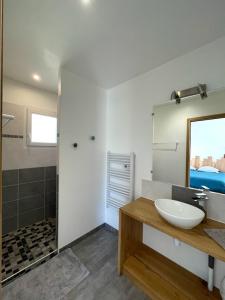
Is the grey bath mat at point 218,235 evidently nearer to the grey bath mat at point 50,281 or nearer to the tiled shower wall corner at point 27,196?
the grey bath mat at point 50,281

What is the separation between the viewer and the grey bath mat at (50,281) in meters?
1.27

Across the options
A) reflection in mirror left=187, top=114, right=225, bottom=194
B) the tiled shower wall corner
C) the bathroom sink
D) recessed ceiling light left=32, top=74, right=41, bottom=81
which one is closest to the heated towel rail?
the bathroom sink

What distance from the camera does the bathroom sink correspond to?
3.59ft

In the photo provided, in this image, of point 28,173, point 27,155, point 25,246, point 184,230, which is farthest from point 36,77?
point 184,230

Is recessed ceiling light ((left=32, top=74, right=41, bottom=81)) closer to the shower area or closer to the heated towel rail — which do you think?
the shower area

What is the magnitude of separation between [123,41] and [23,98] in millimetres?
1801

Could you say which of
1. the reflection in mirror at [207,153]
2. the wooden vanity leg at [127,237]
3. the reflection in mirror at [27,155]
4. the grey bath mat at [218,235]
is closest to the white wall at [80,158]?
the reflection in mirror at [27,155]

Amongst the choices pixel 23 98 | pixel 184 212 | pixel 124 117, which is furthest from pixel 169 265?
pixel 23 98

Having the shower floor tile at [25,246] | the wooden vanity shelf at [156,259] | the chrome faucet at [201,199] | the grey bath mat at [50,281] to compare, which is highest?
the chrome faucet at [201,199]

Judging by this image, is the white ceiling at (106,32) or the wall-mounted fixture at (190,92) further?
the wall-mounted fixture at (190,92)

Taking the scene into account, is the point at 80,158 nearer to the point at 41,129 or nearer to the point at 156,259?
the point at 41,129

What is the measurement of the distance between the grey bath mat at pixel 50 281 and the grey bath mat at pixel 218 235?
130 cm

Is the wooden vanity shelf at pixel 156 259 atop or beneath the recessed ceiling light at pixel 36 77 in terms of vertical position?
beneath

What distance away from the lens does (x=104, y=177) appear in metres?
2.37
